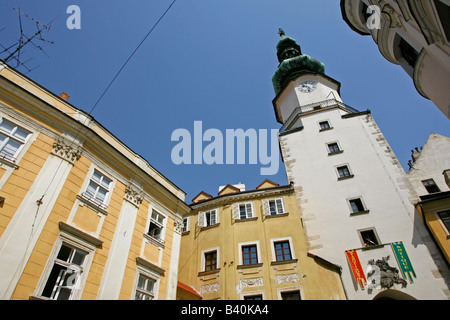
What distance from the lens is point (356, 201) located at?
831 inches

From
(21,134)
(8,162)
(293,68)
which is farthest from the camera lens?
(293,68)

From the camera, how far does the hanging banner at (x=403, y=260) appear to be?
16656mm

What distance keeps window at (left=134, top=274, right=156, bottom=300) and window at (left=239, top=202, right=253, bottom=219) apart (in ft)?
33.5

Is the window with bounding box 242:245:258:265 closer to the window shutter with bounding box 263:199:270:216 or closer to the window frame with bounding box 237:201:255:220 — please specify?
the window frame with bounding box 237:201:255:220

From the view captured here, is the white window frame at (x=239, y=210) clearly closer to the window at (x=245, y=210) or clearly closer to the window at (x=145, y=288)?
the window at (x=245, y=210)

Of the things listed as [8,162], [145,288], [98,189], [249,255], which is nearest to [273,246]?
[249,255]

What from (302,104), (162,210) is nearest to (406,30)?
(162,210)

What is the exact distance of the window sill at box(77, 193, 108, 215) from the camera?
10914 mm

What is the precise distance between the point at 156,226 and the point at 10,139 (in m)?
7.65

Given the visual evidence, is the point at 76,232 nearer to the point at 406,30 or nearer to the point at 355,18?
the point at 406,30

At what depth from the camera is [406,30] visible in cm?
1164

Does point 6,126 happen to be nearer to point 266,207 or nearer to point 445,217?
point 266,207

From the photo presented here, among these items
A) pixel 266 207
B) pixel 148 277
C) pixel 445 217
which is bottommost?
pixel 148 277

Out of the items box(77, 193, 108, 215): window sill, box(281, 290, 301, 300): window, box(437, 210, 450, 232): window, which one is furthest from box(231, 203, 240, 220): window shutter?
box(437, 210, 450, 232): window
